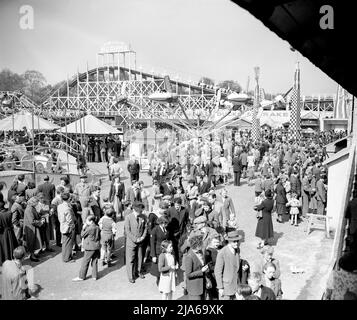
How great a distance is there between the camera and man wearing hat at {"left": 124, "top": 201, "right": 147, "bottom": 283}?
6531mm

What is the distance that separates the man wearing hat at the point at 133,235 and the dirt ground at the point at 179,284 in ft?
0.81

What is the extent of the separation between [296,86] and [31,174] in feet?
45.1

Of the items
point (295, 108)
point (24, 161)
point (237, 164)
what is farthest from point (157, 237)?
point (295, 108)

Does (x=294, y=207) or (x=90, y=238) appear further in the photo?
(x=294, y=207)

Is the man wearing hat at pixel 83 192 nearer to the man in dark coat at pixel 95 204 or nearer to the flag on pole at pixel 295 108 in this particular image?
the man in dark coat at pixel 95 204

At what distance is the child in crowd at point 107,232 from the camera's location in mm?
6867

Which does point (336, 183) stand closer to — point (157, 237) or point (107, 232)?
point (157, 237)

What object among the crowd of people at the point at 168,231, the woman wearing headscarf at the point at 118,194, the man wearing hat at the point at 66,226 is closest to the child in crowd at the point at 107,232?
the crowd of people at the point at 168,231

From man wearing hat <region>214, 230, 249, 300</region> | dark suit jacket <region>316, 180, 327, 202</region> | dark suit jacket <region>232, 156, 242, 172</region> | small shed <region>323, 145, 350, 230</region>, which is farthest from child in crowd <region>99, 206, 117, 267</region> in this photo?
dark suit jacket <region>232, 156, 242, 172</region>

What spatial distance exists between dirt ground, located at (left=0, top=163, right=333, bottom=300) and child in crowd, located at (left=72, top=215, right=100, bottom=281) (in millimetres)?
145

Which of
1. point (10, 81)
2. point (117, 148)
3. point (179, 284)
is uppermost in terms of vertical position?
point (10, 81)

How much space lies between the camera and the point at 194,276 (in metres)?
5.06

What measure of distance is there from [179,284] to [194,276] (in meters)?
1.46
